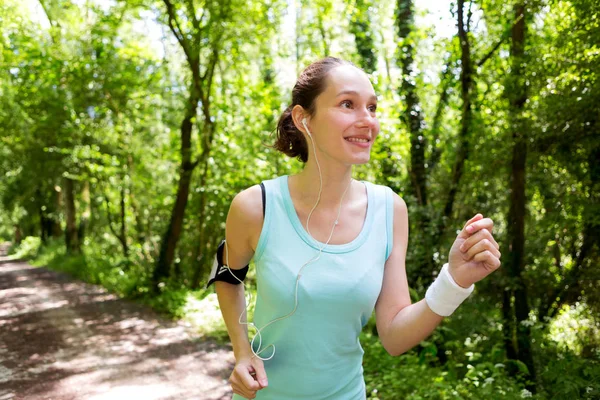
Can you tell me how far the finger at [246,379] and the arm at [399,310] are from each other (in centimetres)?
44

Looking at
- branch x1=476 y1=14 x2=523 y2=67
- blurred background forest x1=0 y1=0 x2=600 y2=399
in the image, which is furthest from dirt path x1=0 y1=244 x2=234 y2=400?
branch x1=476 y1=14 x2=523 y2=67

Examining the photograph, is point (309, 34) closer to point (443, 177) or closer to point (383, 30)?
point (383, 30)

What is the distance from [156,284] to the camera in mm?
11875

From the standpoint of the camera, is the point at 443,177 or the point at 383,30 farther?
the point at 383,30

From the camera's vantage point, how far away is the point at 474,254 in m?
1.47

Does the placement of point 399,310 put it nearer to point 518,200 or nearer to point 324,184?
point 324,184

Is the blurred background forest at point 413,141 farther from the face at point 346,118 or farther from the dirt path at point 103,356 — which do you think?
the face at point 346,118

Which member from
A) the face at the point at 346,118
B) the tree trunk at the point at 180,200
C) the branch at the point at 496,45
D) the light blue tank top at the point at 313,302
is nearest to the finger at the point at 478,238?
the light blue tank top at the point at 313,302

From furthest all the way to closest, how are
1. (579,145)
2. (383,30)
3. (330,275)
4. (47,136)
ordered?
(47,136), (383,30), (579,145), (330,275)

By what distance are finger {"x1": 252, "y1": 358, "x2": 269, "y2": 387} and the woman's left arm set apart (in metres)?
0.41

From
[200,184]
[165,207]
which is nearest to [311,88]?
[200,184]

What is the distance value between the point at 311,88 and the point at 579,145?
5.18 m

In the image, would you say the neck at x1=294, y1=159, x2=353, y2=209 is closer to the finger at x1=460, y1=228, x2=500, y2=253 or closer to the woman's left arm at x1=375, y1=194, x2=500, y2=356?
the woman's left arm at x1=375, y1=194, x2=500, y2=356

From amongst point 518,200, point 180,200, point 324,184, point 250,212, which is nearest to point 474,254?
point 324,184
